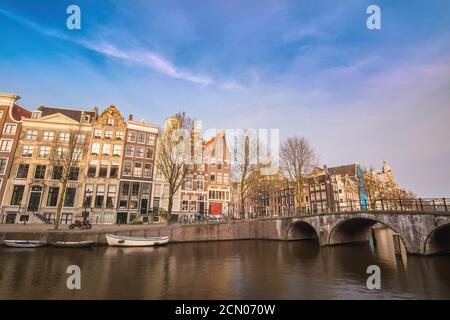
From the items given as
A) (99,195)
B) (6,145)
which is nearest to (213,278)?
(99,195)

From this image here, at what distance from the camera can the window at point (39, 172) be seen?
3684 cm

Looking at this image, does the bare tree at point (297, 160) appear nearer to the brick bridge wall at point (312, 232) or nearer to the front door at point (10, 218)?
the brick bridge wall at point (312, 232)

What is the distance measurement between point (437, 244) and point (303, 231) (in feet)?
61.6

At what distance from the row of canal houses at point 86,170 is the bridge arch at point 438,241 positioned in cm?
2939

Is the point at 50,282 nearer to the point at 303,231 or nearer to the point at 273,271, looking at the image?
the point at 273,271

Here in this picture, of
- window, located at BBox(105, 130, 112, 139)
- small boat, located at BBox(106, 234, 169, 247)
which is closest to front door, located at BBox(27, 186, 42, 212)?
window, located at BBox(105, 130, 112, 139)

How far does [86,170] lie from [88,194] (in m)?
4.07

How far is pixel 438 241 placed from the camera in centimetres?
2170

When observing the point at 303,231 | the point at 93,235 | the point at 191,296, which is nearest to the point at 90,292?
the point at 191,296

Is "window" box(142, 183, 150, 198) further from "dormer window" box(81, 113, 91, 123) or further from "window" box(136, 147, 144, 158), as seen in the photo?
"dormer window" box(81, 113, 91, 123)

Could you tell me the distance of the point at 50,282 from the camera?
474 inches

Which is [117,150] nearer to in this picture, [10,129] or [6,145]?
[6,145]

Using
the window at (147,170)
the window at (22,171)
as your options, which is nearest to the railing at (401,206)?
the window at (147,170)
